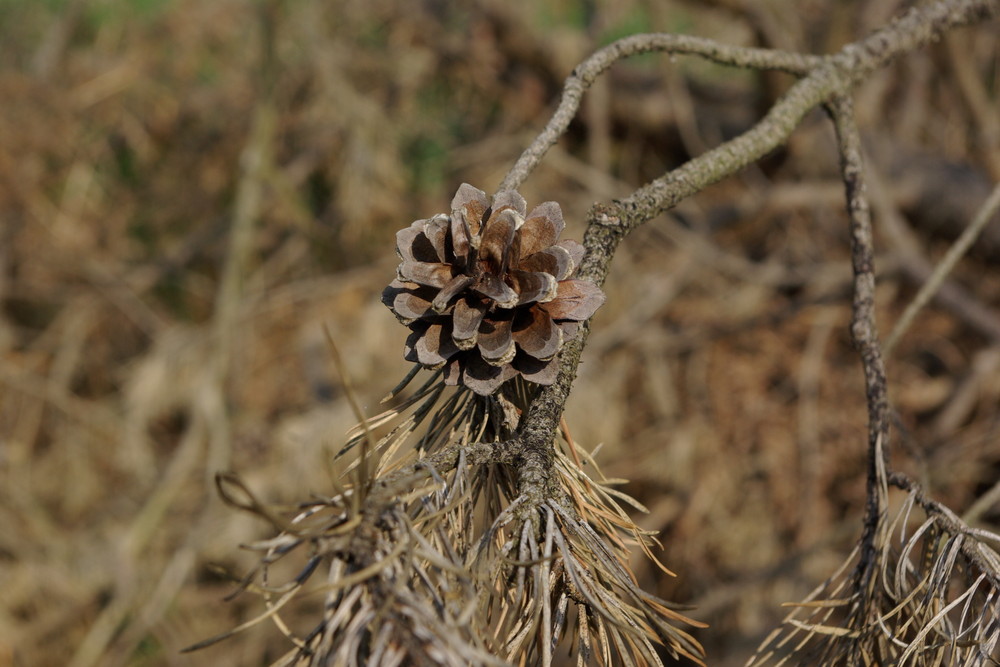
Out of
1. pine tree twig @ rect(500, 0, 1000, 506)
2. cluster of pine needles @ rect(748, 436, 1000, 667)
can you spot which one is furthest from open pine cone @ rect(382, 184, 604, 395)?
cluster of pine needles @ rect(748, 436, 1000, 667)

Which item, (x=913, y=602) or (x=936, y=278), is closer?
(x=913, y=602)

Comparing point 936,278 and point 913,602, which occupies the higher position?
point 936,278

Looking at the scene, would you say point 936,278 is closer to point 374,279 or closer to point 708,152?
point 708,152

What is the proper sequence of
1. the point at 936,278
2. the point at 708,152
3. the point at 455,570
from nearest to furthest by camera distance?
the point at 455,570, the point at 708,152, the point at 936,278

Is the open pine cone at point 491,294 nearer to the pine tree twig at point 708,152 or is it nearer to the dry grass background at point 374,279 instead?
the pine tree twig at point 708,152

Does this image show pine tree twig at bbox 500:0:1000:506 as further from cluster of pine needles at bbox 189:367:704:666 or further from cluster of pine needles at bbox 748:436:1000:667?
cluster of pine needles at bbox 748:436:1000:667

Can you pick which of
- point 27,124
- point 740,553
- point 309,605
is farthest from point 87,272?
point 740,553

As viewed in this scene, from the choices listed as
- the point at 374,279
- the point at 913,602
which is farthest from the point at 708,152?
the point at 374,279
